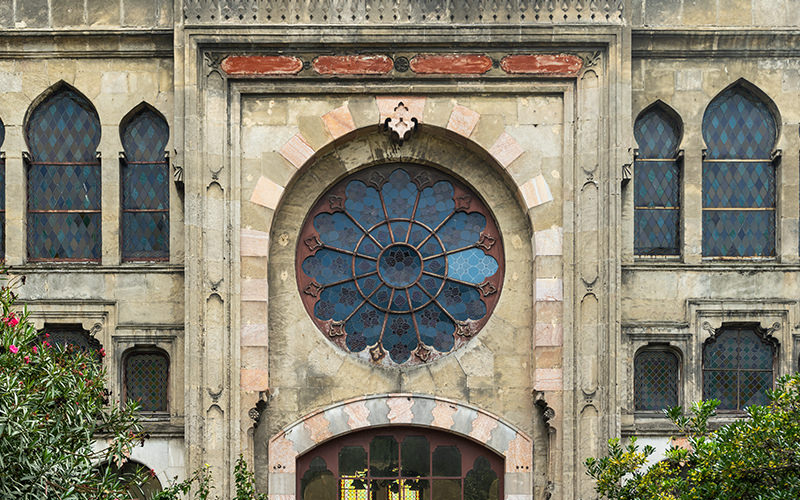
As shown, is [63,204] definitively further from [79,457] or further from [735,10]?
[735,10]

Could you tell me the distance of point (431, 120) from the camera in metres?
18.9

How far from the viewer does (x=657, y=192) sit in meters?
19.7

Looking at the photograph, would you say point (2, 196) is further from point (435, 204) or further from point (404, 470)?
point (404, 470)

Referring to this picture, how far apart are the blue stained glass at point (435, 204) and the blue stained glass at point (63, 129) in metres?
5.82

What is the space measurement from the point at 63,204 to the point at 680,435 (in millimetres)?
11257

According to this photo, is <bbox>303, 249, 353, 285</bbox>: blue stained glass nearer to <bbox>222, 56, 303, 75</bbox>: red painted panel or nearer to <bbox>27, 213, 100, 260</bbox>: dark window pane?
<bbox>222, 56, 303, 75</bbox>: red painted panel

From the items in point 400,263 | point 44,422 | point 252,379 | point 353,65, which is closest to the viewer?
point 44,422

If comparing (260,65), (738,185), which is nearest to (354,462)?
(260,65)

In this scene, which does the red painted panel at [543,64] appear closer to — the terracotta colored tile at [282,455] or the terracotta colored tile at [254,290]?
the terracotta colored tile at [254,290]

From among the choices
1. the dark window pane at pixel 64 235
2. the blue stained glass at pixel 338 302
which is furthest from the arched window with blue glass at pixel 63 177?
the blue stained glass at pixel 338 302

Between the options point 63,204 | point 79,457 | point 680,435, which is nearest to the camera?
point 79,457

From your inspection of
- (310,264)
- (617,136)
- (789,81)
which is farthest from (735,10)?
(310,264)

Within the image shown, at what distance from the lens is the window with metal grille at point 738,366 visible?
63.0 ft

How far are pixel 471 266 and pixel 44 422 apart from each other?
888cm
